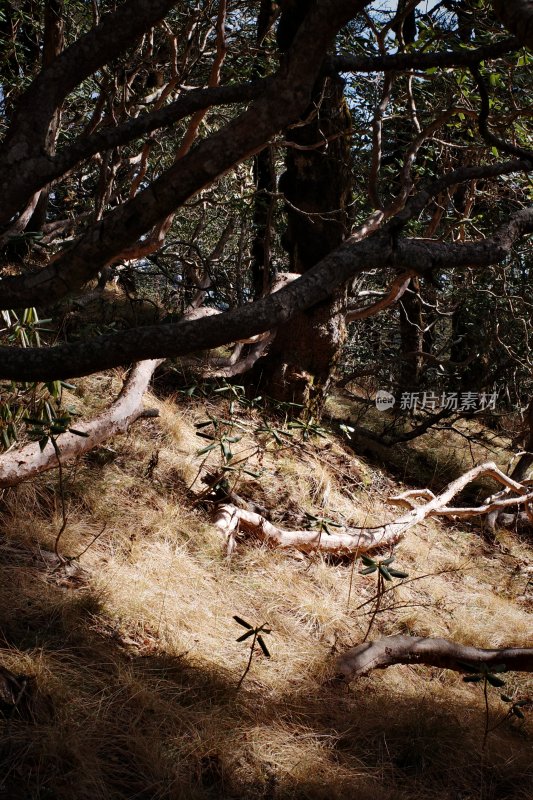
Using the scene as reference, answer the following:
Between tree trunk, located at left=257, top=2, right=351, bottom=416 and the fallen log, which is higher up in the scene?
tree trunk, located at left=257, top=2, right=351, bottom=416

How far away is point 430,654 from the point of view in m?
3.41

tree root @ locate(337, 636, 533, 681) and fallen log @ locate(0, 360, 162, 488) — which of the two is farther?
fallen log @ locate(0, 360, 162, 488)

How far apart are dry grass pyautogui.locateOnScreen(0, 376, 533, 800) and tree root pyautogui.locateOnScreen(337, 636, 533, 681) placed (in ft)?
0.35

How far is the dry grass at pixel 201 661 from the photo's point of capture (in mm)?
2240

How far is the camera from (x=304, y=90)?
178cm

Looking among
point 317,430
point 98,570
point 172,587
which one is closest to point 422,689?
point 172,587

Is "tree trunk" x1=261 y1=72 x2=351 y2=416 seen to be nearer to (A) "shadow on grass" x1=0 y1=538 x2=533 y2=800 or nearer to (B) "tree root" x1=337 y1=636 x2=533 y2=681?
(B) "tree root" x1=337 y1=636 x2=533 y2=681

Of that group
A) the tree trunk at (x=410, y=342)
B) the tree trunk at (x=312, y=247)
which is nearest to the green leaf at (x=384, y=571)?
the tree trunk at (x=312, y=247)

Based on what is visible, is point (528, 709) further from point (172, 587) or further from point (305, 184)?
point (305, 184)

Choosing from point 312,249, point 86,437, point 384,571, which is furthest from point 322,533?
point 312,249

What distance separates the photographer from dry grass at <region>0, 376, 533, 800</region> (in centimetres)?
224

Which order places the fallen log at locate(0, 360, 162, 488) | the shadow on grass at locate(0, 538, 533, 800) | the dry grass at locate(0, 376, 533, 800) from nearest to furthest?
1. the shadow on grass at locate(0, 538, 533, 800)
2. the dry grass at locate(0, 376, 533, 800)
3. the fallen log at locate(0, 360, 162, 488)

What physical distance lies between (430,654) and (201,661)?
1233 mm

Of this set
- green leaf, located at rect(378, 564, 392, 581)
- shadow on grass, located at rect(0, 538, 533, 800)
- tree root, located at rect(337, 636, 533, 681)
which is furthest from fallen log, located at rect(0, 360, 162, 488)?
tree root, located at rect(337, 636, 533, 681)
